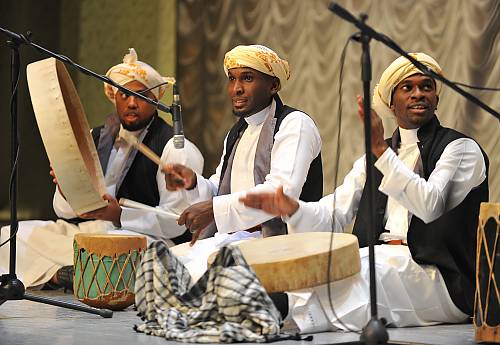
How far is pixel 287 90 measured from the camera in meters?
7.91

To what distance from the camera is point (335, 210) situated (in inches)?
202

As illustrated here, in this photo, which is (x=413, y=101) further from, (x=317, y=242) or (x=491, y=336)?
(x=491, y=336)

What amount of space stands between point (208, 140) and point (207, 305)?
4.51 metres

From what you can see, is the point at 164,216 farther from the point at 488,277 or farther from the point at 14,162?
the point at 488,277

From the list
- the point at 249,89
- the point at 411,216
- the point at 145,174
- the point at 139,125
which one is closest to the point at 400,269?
the point at 411,216

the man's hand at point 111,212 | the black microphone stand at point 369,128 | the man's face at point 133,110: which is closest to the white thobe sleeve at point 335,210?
the black microphone stand at point 369,128

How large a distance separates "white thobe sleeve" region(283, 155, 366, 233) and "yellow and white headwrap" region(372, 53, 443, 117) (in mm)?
315

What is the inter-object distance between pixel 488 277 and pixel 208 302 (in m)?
1.19

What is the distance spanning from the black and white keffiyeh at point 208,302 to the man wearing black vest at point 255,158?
75 cm

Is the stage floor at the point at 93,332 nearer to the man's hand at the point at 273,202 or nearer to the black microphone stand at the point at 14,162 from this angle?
the black microphone stand at the point at 14,162

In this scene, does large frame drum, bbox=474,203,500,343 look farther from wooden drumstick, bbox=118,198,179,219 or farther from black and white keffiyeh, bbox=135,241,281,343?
wooden drumstick, bbox=118,198,179,219

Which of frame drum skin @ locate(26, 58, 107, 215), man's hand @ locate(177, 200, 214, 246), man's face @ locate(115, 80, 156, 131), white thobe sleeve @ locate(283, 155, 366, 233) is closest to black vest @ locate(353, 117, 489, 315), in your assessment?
white thobe sleeve @ locate(283, 155, 366, 233)

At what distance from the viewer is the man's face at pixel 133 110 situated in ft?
21.6

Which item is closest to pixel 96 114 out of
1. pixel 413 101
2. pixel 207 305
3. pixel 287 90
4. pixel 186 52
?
pixel 186 52
